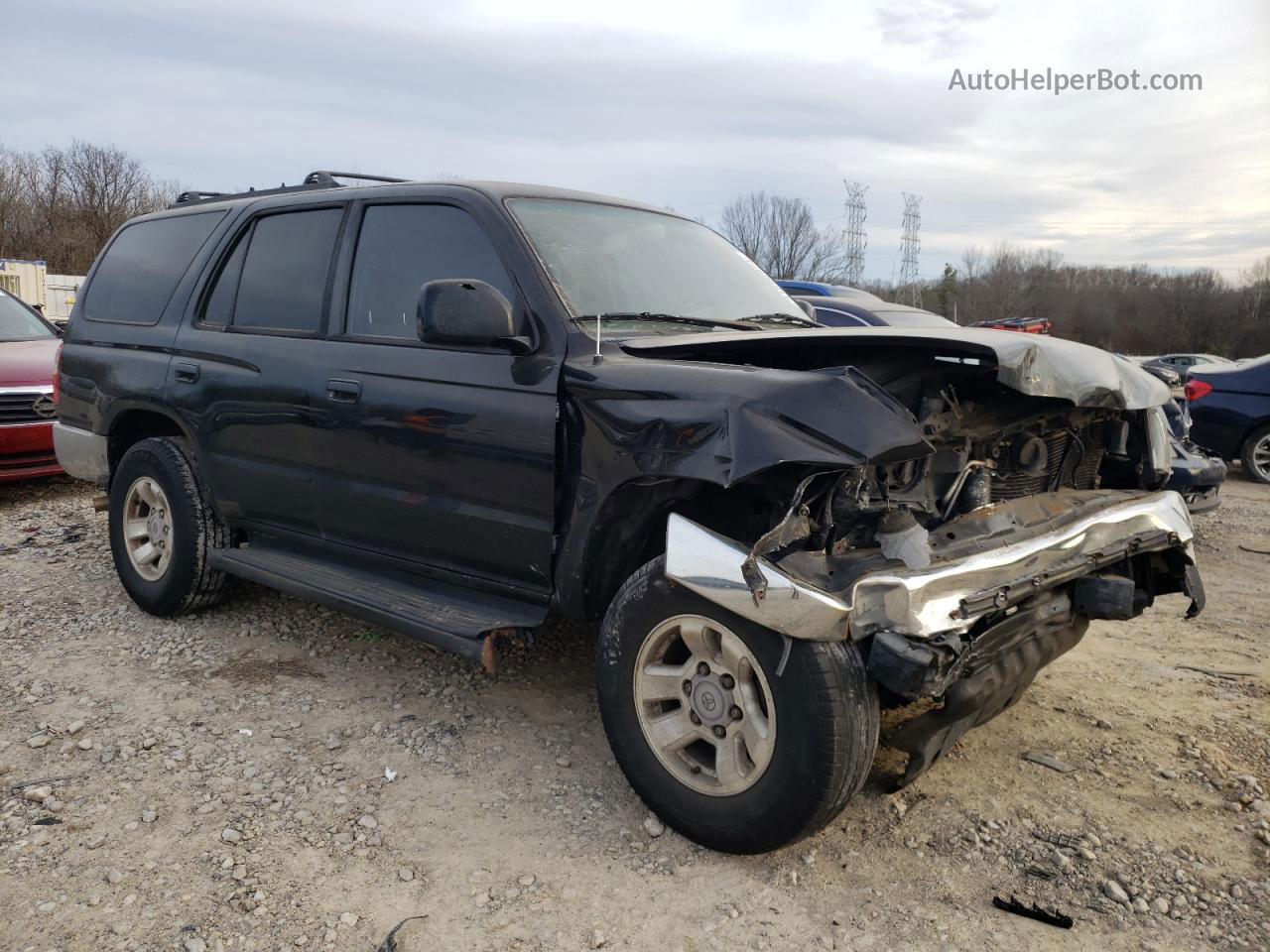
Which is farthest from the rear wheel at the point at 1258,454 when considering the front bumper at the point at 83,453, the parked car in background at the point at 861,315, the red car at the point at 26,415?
the red car at the point at 26,415

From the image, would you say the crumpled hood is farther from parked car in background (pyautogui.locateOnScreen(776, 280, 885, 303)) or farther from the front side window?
parked car in background (pyautogui.locateOnScreen(776, 280, 885, 303))

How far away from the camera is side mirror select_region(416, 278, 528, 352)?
2.94m

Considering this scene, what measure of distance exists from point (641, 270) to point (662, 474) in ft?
3.88

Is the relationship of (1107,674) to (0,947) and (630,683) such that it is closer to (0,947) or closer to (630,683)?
(630,683)

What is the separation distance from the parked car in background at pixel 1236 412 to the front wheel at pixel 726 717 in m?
8.29

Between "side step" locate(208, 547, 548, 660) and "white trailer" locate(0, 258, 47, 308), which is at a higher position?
"white trailer" locate(0, 258, 47, 308)

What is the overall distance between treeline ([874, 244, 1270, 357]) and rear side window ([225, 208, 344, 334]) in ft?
165

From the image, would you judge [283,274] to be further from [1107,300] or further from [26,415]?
[1107,300]

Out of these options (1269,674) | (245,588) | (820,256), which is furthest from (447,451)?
(820,256)

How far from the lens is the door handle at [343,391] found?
3551mm

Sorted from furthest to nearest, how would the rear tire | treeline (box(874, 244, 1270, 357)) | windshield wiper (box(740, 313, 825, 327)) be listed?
treeline (box(874, 244, 1270, 357)), the rear tire, windshield wiper (box(740, 313, 825, 327))

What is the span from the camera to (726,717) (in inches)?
104

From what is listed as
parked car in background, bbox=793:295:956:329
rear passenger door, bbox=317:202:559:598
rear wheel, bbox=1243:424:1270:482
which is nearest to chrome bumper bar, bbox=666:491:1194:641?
rear passenger door, bbox=317:202:559:598

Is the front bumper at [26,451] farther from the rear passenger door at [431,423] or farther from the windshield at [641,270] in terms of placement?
the windshield at [641,270]
